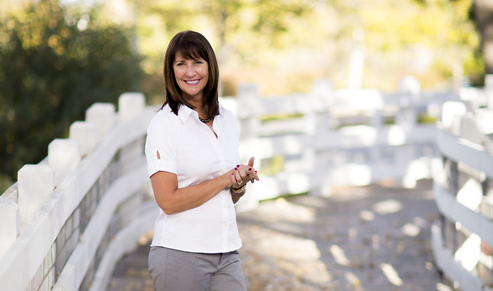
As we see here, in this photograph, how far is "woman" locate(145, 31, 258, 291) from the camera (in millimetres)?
2568

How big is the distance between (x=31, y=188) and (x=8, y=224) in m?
0.51

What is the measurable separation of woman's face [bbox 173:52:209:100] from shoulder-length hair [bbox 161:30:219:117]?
0.06 ft

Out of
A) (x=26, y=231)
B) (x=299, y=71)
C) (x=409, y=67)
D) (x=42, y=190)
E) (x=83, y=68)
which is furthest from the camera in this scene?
(x=409, y=67)

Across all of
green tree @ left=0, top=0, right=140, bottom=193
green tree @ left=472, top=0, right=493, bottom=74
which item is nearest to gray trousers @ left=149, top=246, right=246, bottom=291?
green tree @ left=0, top=0, right=140, bottom=193

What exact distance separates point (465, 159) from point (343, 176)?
461cm

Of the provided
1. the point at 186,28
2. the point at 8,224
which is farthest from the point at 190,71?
the point at 186,28

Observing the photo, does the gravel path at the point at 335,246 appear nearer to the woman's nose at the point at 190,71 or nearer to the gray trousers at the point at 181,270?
the gray trousers at the point at 181,270

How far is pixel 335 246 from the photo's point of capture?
647cm

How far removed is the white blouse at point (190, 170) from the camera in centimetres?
257

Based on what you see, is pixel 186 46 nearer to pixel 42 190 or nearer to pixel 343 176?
pixel 42 190

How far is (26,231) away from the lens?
7.00 ft

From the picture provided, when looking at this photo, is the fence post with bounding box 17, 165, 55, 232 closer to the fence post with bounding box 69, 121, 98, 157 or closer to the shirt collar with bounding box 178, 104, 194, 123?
the shirt collar with bounding box 178, 104, 194, 123

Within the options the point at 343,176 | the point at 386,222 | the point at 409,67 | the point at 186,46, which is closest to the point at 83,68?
the point at 343,176

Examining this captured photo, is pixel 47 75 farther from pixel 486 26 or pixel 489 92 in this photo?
pixel 486 26
